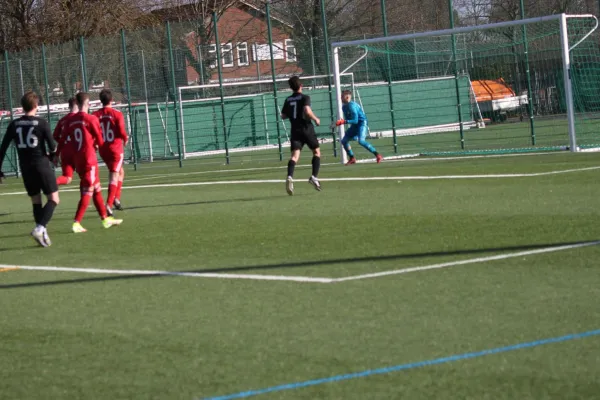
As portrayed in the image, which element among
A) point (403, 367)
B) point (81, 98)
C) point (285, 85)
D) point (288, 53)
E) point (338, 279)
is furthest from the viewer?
point (285, 85)

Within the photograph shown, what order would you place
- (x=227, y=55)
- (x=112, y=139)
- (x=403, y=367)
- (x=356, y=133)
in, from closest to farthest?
(x=403, y=367) < (x=112, y=139) < (x=356, y=133) < (x=227, y=55)

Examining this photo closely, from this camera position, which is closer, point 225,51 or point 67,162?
point 67,162

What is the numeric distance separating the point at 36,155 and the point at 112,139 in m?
3.46

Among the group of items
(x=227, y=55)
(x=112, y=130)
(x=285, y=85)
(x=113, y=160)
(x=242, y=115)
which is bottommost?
(x=113, y=160)

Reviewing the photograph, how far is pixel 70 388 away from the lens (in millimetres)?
6047

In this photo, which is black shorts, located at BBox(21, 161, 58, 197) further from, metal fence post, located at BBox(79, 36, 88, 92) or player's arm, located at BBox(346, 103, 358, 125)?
metal fence post, located at BBox(79, 36, 88, 92)

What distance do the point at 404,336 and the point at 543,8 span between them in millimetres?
30181

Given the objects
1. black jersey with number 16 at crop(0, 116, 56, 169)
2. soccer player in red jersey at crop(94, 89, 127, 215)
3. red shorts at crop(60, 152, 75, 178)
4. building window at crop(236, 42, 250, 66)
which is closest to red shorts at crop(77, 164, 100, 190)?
red shorts at crop(60, 152, 75, 178)

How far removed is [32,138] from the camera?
13266mm

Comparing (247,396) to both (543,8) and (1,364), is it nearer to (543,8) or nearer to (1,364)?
(1,364)

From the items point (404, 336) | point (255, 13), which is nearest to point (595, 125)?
point (404, 336)

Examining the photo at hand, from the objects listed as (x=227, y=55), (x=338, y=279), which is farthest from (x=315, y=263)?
(x=227, y=55)

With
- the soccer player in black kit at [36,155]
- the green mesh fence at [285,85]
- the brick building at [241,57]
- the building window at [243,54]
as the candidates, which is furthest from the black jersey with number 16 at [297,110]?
the building window at [243,54]

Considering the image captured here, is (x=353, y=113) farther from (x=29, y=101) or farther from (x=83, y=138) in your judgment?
(x=29, y=101)
